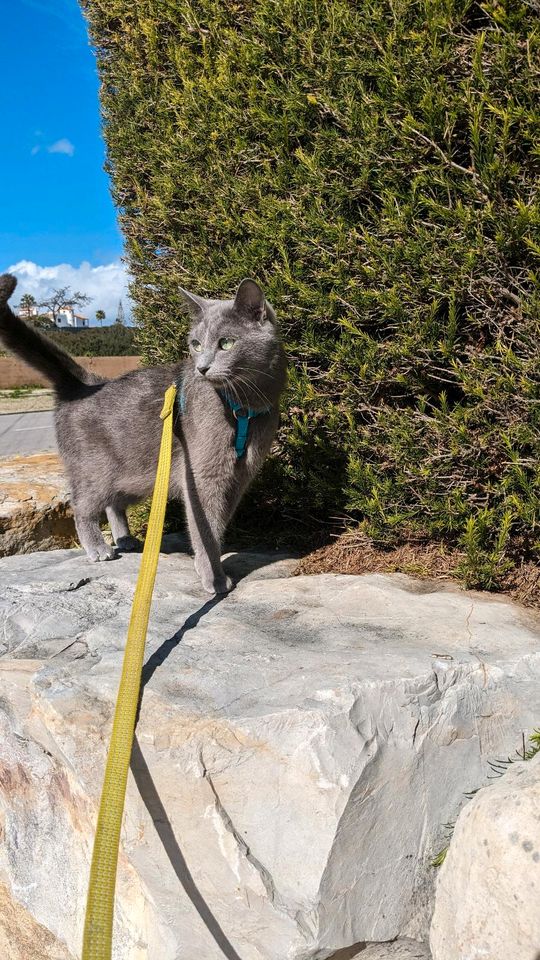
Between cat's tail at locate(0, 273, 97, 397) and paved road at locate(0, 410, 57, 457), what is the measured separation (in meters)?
4.01

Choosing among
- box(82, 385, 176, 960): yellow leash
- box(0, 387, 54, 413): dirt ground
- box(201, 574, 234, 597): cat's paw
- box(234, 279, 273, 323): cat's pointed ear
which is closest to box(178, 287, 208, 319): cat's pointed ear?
box(234, 279, 273, 323): cat's pointed ear

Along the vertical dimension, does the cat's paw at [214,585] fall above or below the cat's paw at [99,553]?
below

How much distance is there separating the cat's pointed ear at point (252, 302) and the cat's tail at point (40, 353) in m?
0.92

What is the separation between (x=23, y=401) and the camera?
15.2 metres

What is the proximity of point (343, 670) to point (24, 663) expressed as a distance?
3.23 feet

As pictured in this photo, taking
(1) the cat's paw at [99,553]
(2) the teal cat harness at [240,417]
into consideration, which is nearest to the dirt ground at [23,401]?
(1) the cat's paw at [99,553]

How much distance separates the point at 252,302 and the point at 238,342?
0.53 ft

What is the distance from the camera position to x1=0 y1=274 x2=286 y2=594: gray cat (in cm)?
241

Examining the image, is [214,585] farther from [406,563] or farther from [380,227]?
[380,227]

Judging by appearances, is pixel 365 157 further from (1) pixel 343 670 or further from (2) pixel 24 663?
(2) pixel 24 663

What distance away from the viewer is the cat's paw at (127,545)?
10.6 feet

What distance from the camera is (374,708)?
1.72 metres

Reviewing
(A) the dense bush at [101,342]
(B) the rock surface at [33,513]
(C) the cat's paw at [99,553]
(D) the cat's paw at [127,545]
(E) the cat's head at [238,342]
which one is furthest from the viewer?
(A) the dense bush at [101,342]

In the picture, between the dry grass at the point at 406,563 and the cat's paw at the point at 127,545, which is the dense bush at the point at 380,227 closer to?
the dry grass at the point at 406,563
